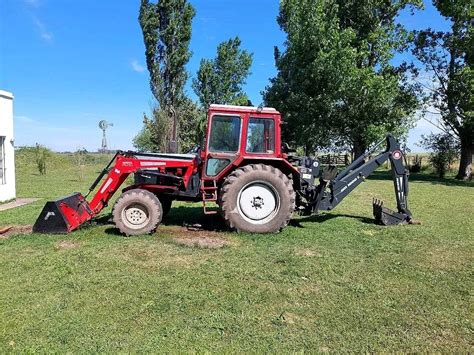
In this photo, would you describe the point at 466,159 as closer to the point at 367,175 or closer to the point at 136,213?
the point at 367,175

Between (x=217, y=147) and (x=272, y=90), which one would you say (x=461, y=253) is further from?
(x=272, y=90)

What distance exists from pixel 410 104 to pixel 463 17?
5.28 m

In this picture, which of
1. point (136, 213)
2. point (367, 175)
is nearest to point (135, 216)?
point (136, 213)

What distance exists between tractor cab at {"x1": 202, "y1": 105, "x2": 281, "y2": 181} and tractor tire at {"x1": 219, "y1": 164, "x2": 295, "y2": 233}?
0.29m

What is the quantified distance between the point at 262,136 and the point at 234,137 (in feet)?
1.79

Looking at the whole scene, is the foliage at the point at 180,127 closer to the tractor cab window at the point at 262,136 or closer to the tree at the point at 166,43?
the tree at the point at 166,43

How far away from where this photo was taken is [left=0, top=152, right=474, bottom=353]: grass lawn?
12.5ft

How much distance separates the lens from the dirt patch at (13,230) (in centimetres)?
788

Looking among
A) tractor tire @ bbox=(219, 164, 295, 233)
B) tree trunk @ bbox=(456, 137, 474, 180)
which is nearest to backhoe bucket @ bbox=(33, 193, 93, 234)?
tractor tire @ bbox=(219, 164, 295, 233)

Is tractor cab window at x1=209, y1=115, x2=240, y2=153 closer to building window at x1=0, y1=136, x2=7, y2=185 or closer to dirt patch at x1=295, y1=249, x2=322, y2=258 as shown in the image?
dirt patch at x1=295, y1=249, x2=322, y2=258

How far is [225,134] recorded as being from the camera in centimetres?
807

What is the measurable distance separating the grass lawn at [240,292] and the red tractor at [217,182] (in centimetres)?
37

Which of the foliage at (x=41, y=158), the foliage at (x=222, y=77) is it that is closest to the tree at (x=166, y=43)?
the foliage at (x=222, y=77)

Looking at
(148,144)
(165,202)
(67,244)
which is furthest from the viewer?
(148,144)
